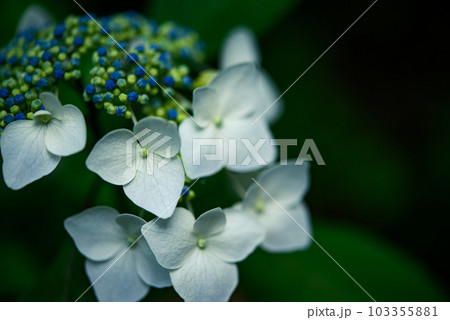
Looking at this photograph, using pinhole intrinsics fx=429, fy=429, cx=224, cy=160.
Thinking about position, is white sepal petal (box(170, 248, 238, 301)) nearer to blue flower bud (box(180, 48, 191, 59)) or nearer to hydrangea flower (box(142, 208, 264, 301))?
hydrangea flower (box(142, 208, 264, 301))

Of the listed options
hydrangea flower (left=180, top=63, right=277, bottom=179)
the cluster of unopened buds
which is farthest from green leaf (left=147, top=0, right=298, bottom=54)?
hydrangea flower (left=180, top=63, right=277, bottom=179)

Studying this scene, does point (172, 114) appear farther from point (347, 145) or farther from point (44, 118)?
point (347, 145)

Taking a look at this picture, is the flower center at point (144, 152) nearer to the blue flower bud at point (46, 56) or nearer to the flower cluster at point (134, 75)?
the flower cluster at point (134, 75)

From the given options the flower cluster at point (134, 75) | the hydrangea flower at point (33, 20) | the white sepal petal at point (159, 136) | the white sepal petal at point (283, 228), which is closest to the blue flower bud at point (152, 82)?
the flower cluster at point (134, 75)

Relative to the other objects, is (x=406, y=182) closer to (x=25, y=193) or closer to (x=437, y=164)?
(x=437, y=164)

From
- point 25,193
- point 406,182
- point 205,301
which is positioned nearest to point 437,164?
point 406,182
